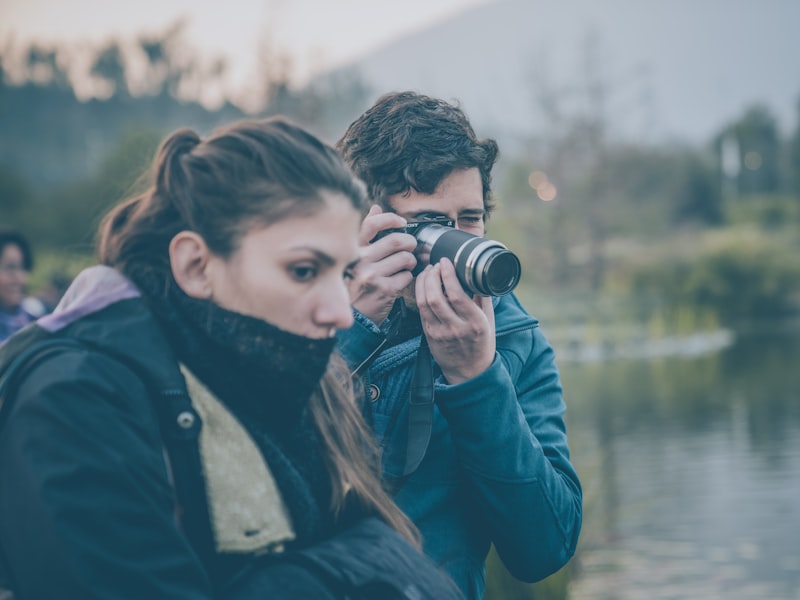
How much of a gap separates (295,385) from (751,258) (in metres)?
22.1

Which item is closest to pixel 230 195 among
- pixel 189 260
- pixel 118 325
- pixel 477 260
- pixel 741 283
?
pixel 189 260

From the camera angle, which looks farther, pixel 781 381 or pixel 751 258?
pixel 751 258

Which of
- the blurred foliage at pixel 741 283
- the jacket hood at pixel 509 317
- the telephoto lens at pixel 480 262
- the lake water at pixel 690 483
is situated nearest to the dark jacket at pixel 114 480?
the telephoto lens at pixel 480 262

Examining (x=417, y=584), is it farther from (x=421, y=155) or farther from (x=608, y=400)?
(x=608, y=400)

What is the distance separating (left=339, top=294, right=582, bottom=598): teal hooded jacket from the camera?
5.70 ft

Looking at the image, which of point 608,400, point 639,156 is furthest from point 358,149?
point 639,156

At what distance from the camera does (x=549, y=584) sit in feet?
13.6

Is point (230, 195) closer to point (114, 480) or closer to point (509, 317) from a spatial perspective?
point (114, 480)

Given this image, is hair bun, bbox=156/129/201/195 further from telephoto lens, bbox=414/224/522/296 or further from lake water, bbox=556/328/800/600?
lake water, bbox=556/328/800/600

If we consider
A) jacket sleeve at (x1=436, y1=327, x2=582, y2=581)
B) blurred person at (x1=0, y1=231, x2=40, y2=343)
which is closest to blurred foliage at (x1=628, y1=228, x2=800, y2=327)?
blurred person at (x1=0, y1=231, x2=40, y2=343)

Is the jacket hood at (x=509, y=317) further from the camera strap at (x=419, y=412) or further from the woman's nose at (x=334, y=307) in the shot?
the woman's nose at (x=334, y=307)

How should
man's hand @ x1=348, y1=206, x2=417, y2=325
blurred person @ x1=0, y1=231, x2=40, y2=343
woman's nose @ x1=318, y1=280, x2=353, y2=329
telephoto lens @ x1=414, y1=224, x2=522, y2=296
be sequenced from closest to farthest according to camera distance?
woman's nose @ x1=318, y1=280, x2=353, y2=329 < telephoto lens @ x1=414, y1=224, x2=522, y2=296 < man's hand @ x1=348, y1=206, x2=417, y2=325 < blurred person @ x1=0, y1=231, x2=40, y2=343

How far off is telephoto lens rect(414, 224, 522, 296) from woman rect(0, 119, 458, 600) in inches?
16.1

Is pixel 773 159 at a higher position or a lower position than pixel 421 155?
higher
